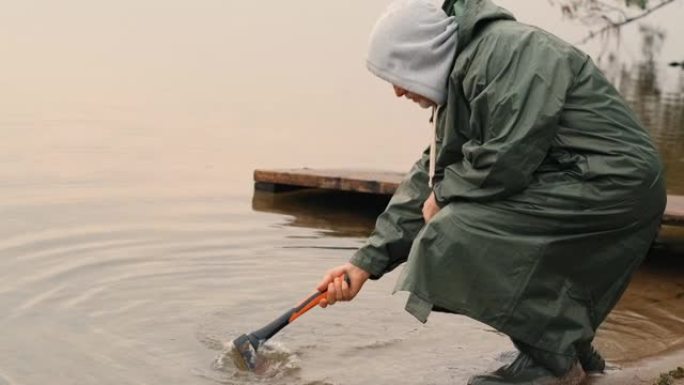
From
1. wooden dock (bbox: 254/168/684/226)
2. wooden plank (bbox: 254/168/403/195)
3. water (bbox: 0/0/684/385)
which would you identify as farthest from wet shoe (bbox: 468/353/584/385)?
wooden plank (bbox: 254/168/403/195)

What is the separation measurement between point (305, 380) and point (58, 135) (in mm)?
6429

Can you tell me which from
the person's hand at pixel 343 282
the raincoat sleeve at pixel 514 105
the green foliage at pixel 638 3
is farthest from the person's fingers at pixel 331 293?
the green foliage at pixel 638 3

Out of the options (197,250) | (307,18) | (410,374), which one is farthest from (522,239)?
(307,18)

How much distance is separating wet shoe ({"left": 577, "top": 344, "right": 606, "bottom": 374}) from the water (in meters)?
0.39

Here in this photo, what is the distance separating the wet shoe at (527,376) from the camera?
389 centimetres

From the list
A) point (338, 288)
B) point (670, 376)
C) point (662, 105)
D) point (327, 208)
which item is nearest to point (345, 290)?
point (338, 288)

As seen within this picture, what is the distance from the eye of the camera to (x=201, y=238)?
22.4 ft

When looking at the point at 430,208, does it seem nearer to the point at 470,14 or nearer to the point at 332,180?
the point at 470,14

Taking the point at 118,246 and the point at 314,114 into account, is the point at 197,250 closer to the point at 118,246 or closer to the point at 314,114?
the point at 118,246

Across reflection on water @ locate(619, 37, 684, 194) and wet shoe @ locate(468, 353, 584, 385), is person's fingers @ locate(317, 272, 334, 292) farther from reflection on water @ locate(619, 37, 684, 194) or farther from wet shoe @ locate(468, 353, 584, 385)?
reflection on water @ locate(619, 37, 684, 194)

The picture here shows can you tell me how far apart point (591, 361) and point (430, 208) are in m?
0.84

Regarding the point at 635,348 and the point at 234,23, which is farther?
the point at 234,23

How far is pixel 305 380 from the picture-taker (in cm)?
439

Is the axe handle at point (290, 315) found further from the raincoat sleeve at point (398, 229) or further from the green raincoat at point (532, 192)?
the green raincoat at point (532, 192)
